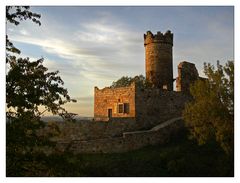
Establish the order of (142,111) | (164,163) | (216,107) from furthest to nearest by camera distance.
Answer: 1. (142,111)
2. (164,163)
3. (216,107)

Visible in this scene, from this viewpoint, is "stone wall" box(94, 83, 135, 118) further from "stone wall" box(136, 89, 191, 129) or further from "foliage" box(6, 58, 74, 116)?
"foliage" box(6, 58, 74, 116)

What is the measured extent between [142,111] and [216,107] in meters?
8.76

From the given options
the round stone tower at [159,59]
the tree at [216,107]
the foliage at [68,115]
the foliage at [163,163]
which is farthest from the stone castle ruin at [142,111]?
the foliage at [68,115]

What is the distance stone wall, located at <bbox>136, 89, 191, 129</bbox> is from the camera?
961 inches

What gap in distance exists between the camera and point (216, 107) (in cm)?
1627

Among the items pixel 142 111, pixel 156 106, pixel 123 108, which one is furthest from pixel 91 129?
pixel 156 106

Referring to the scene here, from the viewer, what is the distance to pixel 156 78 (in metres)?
28.6

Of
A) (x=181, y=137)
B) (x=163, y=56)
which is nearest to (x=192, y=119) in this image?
(x=181, y=137)

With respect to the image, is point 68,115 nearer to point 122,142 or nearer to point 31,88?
point 31,88

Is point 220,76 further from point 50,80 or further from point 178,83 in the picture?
point 178,83

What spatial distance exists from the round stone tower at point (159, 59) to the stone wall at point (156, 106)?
1.96 meters

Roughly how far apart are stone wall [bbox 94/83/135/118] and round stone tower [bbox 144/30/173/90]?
13.3 feet
